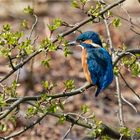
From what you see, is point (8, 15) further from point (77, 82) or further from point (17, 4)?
point (77, 82)

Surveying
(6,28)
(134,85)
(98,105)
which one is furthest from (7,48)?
(134,85)

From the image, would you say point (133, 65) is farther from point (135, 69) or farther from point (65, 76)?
point (65, 76)

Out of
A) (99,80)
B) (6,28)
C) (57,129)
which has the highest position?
(6,28)

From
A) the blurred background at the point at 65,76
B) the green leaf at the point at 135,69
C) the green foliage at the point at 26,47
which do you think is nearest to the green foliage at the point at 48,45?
the green foliage at the point at 26,47

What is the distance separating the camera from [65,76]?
26.4 ft

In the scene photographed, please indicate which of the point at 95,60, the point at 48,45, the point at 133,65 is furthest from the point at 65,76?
the point at 48,45

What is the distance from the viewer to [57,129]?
6938 millimetres

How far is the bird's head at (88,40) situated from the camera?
3.77 m

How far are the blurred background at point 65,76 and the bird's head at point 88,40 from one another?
187cm

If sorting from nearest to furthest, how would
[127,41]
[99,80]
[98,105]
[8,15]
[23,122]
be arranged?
[99,80] < [23,122] < [98,105] < [127,41] < [8,15]

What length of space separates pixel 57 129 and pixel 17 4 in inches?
141

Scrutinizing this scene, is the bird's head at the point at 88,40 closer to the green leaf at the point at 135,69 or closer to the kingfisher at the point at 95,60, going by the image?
the kingfisher at the point at 95,60

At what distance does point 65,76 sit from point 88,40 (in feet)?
14.0

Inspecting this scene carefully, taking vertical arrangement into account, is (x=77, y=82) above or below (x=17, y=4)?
below
